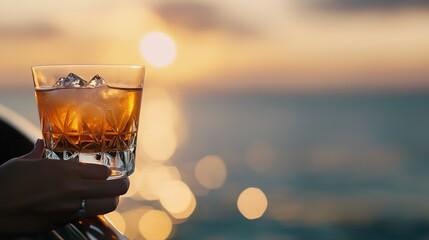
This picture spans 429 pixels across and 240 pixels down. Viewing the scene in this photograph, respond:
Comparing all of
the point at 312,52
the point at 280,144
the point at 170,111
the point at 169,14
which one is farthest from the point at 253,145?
the point at 170,111

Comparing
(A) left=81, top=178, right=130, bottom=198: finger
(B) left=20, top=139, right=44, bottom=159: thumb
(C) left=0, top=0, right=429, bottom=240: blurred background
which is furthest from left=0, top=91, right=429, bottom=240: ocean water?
(A) left=81, top=178, right=130, bottom=198: finger

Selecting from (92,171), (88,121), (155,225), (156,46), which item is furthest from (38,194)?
(156,46)

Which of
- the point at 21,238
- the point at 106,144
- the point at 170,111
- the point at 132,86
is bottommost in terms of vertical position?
the point at 170,111

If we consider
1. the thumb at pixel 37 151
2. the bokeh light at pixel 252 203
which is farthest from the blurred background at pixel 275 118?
the thumb at pixel 37 151

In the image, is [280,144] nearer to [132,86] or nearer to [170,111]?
[170,111]

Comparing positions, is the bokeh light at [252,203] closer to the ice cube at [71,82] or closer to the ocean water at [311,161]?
the ocean water at [311,161]

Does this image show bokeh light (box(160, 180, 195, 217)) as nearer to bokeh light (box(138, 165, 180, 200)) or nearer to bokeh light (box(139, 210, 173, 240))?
bokeh light (box(138, 165, 180, 200))

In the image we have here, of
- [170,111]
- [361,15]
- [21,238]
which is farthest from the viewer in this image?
[170,111]
